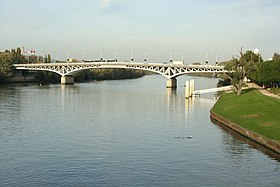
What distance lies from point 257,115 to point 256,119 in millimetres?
1576

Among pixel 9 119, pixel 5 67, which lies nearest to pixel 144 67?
pixel 5 67

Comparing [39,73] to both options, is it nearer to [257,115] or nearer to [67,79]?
[67,79]

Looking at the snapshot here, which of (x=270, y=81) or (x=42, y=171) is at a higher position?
(x=270, y=81)

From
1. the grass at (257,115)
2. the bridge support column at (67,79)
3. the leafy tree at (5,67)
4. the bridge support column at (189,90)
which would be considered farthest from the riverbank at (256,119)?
the bridge support column at (67,79)

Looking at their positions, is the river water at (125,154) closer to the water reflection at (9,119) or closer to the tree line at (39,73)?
the water reflection at (9,119)

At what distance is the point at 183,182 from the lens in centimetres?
2267

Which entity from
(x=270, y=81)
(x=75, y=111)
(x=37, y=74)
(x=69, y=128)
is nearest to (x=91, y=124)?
(x=69, y=128)

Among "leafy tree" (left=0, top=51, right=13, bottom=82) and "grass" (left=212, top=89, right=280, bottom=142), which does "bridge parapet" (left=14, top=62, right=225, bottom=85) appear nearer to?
"leafy tree" (left=0, top=51, right=13, bottom=82)

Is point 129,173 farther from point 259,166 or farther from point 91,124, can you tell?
point 91,124

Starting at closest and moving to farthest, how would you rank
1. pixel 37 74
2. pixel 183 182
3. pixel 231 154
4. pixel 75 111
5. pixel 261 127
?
pixel 183 182
pixel 231 154
pixel 261 127
pixel 75 111
pixel 37 74

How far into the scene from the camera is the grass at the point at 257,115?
3319 cm

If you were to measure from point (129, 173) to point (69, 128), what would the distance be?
17.0 metres

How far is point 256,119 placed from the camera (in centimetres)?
3831

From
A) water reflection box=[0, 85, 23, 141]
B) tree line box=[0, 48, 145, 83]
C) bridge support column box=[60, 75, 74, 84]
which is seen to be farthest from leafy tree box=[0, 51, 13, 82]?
water reflection box=[0, 85, 23, 141]
